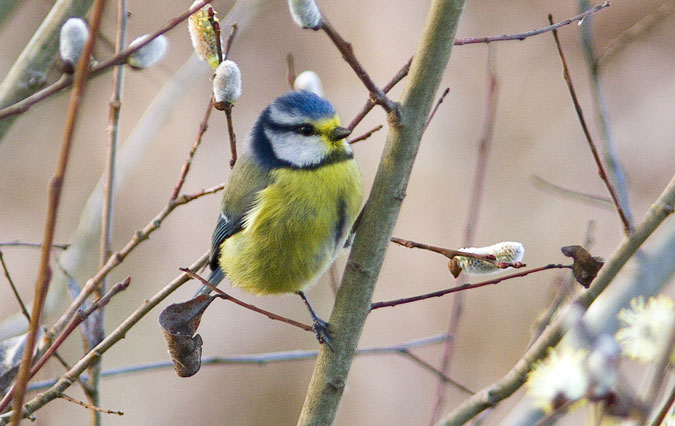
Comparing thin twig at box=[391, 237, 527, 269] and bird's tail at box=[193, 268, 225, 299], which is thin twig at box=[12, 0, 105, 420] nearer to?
thin twig at box=[391, 237, 527, 269]

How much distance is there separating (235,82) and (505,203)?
151 inches

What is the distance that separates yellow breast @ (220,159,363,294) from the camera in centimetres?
191

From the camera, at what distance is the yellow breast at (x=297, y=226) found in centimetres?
191

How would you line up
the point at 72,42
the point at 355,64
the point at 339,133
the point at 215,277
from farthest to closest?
the point at 215,277 → the point at 339,133 → the point at 72,42 → the point at 355,64

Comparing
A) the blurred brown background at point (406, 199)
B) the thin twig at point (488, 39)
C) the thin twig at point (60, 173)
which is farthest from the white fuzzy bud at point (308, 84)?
the blurred brown background at point (406, 199)

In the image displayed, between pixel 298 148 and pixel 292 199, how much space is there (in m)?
→ 0.16

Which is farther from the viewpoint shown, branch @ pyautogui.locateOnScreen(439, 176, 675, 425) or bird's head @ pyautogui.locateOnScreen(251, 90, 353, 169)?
bird's head @ pyautogui.locateOnScreen(251, 90, 353, 169)

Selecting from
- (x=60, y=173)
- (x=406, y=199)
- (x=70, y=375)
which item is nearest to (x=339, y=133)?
(x=70, y=375)

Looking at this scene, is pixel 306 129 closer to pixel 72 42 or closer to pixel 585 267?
pixel 72 42

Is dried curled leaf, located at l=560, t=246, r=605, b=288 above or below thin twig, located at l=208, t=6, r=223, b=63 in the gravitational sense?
below

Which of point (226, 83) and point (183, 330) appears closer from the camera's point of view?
point (183, 330)

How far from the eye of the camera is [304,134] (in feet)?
6.57

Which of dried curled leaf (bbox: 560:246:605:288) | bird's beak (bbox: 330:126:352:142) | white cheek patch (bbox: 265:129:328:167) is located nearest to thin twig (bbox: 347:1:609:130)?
bird's beak (bbox: 330:126:352:142)

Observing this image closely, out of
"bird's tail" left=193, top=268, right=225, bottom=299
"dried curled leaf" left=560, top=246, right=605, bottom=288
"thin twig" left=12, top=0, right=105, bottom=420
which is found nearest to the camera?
"thin twig" left=12, top=0, right=105, bottom=420
